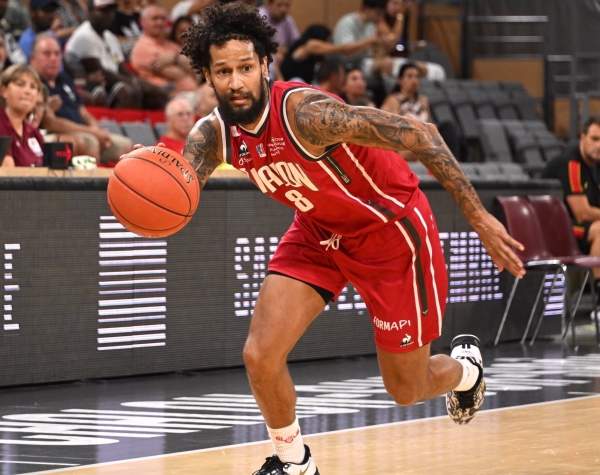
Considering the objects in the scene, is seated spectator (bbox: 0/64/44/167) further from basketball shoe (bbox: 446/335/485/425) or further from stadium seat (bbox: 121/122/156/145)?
basketball shoe (bbox: 446/335/485/425)

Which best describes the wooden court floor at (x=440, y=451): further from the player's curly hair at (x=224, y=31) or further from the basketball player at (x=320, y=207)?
the player's curly hair at (x=224, y=31)

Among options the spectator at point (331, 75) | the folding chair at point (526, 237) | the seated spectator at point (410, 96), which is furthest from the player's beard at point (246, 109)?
the seated spectator at point (410, 96)

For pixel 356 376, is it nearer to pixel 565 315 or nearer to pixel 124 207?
pixel 565 315

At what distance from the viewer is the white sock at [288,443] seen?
406 cm

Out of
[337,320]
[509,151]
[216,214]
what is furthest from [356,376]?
[509,151]

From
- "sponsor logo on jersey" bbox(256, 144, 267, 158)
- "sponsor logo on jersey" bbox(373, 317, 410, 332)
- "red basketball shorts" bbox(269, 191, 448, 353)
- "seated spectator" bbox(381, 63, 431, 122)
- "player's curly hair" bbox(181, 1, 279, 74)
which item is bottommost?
"sponsor logo on jersey" bbox(373, 317, 410, 332)

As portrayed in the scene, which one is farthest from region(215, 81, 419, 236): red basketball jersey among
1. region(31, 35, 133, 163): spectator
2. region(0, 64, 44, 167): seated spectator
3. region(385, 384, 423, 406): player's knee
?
region(31, 35, 133, 163): spectator

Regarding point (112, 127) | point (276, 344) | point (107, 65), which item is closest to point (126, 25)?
point (107, 65)

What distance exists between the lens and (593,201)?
989cm

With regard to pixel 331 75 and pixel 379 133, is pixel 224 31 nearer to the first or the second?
pixel 379 133

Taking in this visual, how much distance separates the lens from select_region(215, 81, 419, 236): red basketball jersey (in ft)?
13.0

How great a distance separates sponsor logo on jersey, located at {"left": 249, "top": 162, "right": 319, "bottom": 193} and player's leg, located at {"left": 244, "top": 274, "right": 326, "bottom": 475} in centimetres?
41

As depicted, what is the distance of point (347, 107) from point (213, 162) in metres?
0.65

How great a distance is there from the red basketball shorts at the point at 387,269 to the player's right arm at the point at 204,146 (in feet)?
1.50
